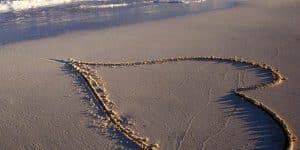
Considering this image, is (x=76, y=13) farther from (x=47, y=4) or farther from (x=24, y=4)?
(x=24, y=4)

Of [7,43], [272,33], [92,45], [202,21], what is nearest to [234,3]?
[202,21]

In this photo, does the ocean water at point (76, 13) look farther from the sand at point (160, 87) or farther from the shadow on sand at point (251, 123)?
the shadow on sand at point (251, 123)

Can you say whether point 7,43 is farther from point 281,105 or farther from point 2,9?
point 281,105

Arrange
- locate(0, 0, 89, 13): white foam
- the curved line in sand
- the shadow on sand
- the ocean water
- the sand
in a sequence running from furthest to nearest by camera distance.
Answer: locate(0, 0, 89, 13): white foam → the ocean water → the sand → the curved line in sand → the shadow on sand

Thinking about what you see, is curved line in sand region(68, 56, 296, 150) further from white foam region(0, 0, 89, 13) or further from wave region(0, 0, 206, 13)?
white foam region(0, 0, 89, 13)

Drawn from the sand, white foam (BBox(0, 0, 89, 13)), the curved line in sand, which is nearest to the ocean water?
white foam (BBox(0, 0, 89, 13))

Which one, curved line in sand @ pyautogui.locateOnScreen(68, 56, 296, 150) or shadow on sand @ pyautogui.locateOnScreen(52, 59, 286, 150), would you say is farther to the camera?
curved line in sand @ pyautogui.locateOnScreen(68, 56, 296, 150)
